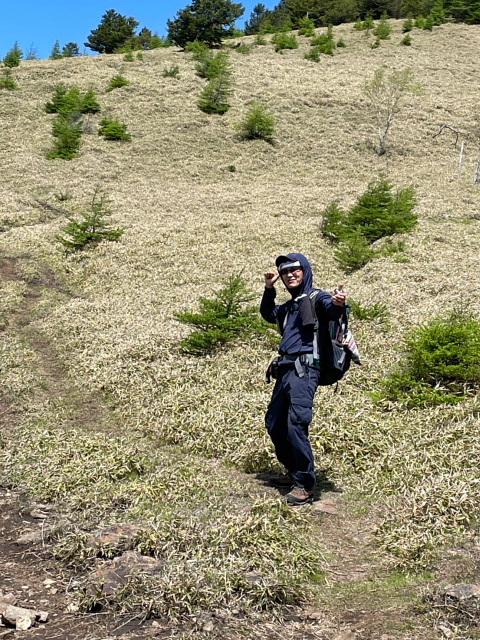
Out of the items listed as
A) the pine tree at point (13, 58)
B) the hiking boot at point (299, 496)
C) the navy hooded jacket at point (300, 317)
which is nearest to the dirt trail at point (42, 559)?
the hiking boot at point (299, 496)

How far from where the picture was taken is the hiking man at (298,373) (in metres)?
5.05

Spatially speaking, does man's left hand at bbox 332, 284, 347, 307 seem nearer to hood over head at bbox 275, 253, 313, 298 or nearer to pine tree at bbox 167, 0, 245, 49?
hood over head at bbox 275, 253, 313, 298

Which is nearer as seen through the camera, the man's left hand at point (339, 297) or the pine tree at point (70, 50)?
the man's left hand at point (339, 297)

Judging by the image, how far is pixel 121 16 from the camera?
56.2 meters

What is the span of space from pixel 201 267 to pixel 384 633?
40.0 ft

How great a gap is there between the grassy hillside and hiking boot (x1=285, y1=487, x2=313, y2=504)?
135mm

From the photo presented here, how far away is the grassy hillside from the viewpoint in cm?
407

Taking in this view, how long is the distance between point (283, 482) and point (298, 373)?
4.00ft

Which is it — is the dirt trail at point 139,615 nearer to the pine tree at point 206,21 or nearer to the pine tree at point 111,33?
the pine tree at point 206,21

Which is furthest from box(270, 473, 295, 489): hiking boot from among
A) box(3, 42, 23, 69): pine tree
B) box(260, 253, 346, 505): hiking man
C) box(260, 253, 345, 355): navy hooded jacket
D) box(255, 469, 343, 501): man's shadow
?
box(3, 42, 23, 69): pine tree

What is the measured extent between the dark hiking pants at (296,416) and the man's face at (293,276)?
0.71 m

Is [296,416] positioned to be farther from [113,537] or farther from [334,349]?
[113,537]

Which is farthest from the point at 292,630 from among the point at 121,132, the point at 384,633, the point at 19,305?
the point at 121,132

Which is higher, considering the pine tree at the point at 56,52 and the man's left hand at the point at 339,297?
the pine tree at the point at 56,52
